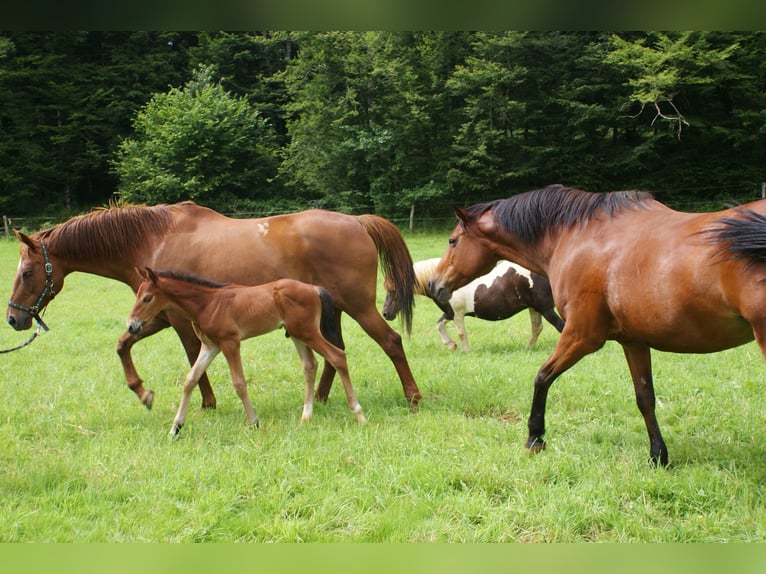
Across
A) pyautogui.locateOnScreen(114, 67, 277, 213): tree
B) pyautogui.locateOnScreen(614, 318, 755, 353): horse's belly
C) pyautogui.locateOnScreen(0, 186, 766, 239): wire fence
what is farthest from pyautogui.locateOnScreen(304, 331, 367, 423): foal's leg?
pyautogui.locateOnScreen(114, 67, 277, 213): tree

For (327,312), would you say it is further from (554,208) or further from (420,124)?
(420,124)

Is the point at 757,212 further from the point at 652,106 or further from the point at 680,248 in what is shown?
the point at 652,106

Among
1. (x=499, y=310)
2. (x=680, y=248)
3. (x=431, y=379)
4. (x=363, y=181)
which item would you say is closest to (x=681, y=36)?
(x=363, y=181)

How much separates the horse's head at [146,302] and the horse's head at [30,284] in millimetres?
1408

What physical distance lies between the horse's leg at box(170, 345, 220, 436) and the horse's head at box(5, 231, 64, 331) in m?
1.79

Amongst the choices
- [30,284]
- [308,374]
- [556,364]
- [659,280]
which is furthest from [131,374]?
[659,280]

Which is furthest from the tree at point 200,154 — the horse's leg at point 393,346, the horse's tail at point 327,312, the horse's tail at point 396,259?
the horse's tail at point 327,312

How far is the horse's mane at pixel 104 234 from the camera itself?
5.95 m

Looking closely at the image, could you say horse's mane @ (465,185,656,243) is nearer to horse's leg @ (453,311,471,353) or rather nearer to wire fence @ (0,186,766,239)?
horse's leg @ (453,311,471,353)

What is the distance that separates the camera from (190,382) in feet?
16.8

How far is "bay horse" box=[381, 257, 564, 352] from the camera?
8.20 meters

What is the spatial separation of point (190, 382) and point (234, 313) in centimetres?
67

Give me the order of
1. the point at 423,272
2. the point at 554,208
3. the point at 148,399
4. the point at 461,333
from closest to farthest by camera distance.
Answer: the point at 554,208, the point at 148,399, the point at 461,333, the point at 423,272

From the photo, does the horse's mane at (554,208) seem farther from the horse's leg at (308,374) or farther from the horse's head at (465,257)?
the horse's leg at (308,374)
